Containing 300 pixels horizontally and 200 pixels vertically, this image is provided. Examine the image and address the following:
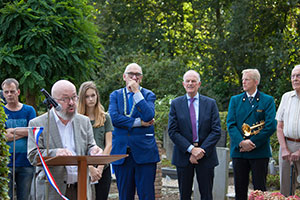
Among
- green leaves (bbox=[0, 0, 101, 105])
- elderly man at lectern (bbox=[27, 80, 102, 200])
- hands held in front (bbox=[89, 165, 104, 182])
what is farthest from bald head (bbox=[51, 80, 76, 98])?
green leaves (bbox=[0, 0, 101, 105])

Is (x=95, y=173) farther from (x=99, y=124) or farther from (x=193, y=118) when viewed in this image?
(x=193, y=118)

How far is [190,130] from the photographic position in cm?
787

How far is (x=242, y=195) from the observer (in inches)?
324

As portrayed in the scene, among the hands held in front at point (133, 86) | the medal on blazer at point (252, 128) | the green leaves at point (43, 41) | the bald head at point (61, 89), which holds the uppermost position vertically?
the green leaves at point (43, 41)

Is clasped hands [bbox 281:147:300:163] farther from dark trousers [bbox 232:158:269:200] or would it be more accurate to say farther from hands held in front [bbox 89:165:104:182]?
hands held in front [bbox 89:165:104:182]

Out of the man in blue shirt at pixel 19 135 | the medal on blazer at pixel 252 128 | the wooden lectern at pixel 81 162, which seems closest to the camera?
the wooden lectern at pixel 81 162

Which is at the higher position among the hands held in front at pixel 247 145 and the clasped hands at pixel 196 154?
the hands held in front at pixel 247 145

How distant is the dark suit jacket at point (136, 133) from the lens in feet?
24.5

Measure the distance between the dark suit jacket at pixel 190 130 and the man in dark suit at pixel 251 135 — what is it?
16.3 inches

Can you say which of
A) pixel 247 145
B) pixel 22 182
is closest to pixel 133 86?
pixel 247 145

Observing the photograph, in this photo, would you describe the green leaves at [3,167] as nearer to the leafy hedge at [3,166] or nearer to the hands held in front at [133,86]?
the leafy hedge at [3,166]

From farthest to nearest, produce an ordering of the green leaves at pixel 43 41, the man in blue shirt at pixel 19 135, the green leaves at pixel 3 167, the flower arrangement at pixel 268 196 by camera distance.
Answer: the green leaves at pixel 43 41 < the man in blue shirt at pixel 19 135 < the flower arrangement at pixel 268 196 < the green leaves at pixel 3 167

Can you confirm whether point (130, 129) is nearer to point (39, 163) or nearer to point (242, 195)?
point (242, 195)

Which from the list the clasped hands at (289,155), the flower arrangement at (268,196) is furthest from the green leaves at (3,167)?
the clasped hands at (289,155)
